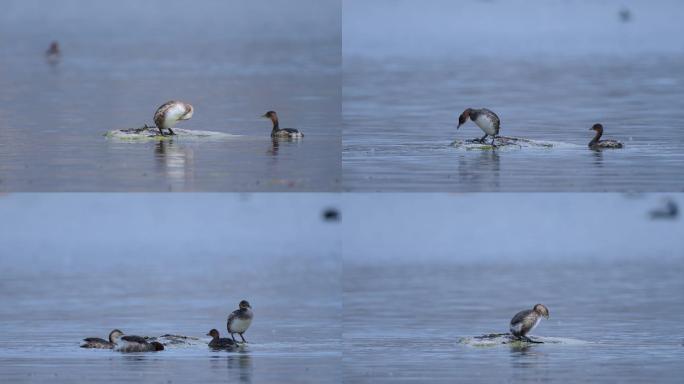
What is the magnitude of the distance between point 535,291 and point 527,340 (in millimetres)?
6581

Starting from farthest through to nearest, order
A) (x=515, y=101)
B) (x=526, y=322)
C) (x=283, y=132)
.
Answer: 1. (x=515, y=101)
2. (x=283, y=132)
3. (x=526, y=322)

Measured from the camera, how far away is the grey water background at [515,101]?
18.8 m

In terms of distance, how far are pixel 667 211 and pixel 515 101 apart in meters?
8.79

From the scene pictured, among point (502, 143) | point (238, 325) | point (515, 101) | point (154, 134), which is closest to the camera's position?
point (238, 325)

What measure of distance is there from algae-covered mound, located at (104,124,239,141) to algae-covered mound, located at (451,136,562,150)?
2906 mm

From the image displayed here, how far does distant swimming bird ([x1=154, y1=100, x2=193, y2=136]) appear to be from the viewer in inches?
816

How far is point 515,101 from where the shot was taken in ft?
88.0

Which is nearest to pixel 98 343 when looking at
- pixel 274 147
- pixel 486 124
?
pixel 274 147

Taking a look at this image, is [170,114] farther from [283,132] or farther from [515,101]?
[515,101]

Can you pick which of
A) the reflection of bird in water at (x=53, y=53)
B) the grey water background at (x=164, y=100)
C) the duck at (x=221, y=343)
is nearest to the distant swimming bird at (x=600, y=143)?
the grey water background at (x=164, y=100)

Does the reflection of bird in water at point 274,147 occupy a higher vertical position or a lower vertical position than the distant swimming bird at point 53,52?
lower

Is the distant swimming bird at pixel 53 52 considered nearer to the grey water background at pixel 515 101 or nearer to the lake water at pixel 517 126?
the grey water background at pixel 515 101

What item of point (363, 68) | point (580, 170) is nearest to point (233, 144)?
point (580, 170)

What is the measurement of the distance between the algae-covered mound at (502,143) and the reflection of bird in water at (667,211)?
12.1 meters
